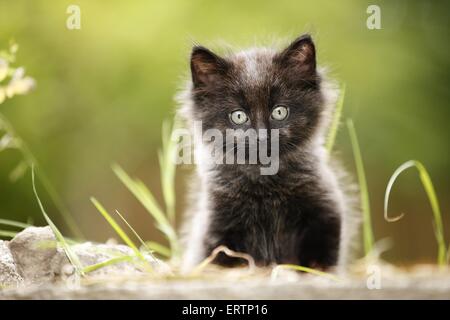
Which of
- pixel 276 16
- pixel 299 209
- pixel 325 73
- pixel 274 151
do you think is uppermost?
pixel 276 16

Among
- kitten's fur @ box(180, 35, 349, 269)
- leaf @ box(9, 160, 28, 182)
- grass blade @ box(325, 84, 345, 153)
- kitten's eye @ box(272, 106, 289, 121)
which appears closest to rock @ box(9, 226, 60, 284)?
kitten's fur @ box(180, 35, 349, 269)

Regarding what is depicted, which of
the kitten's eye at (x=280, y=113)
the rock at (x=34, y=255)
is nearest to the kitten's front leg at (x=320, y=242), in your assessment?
the kitten's eye at (x=280, y=113)

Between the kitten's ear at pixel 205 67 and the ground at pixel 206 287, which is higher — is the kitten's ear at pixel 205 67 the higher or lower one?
the higher one

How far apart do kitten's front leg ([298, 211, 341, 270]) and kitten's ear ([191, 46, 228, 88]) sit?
0.77 metres

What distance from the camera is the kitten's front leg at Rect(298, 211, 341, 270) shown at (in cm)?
284

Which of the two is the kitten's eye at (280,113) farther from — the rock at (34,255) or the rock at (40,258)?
the rock at (34,255)

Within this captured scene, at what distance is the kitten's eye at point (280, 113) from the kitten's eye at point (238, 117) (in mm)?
123

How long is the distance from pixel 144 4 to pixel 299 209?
133 inches

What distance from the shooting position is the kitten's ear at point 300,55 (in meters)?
2.89

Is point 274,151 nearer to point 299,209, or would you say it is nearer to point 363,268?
point 299,209

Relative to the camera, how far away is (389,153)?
5.62 m

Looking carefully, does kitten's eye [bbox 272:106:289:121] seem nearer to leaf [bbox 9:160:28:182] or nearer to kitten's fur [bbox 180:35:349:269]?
kitten's fur [bbox 180:35:349:269]

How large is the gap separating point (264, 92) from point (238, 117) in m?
0.16
